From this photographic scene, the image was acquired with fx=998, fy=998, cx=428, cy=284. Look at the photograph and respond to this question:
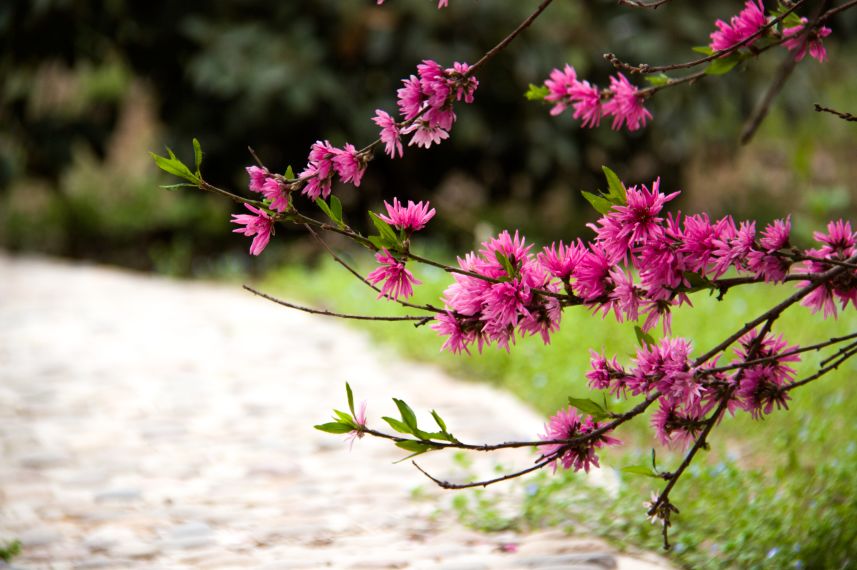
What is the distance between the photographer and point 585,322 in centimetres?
510

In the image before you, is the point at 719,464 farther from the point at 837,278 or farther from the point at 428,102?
the point at 428,102

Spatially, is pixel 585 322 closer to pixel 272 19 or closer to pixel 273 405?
pixel 273 405

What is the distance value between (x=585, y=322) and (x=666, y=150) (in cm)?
391

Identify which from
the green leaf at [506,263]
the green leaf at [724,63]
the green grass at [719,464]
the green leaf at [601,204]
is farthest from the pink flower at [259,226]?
the green grass at [719,464]

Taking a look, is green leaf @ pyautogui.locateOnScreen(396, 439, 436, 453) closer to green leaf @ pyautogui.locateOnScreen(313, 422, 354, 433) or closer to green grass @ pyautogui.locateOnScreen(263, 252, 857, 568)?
green leaf @ pyautogui.locateOnScreen(313, 422, 354, 433)

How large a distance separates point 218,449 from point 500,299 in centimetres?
208

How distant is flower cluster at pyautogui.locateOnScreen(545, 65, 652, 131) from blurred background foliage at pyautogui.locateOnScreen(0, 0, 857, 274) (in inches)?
158

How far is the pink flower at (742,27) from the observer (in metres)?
2.02

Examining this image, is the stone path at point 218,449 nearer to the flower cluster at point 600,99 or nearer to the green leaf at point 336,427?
the green leaf at point 336,427

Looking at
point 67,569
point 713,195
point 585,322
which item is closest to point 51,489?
point 67,569

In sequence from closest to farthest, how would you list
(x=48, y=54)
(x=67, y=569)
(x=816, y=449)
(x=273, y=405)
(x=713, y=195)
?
(x=67, y=569), (x=816, y=449), (x=273, y=405), (x=48, y=54), (x=713, y=195)

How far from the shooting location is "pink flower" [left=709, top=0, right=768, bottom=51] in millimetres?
2020

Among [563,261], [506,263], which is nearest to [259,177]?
[506,263]

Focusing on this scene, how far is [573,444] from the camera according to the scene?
1893mm
